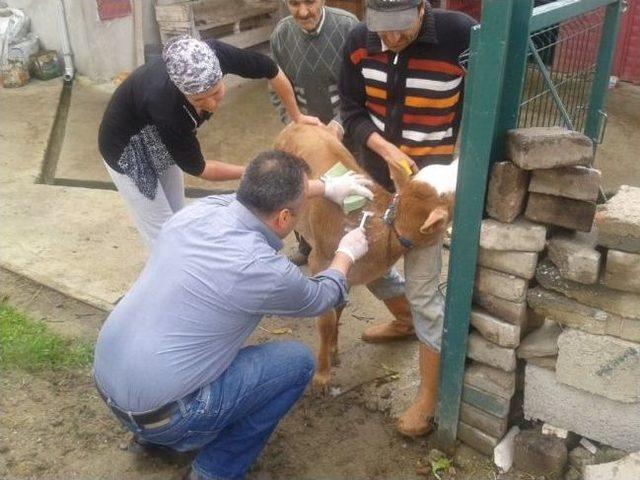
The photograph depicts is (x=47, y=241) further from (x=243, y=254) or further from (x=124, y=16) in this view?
(x=124, y=16)

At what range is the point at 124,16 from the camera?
776 cm

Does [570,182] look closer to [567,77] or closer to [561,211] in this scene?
[561,211]

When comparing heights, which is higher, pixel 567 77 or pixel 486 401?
pixel 567 77

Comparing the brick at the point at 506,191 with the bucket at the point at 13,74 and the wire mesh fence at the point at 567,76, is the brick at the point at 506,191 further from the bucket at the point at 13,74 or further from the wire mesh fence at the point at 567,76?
the bucket at the point at 13,74

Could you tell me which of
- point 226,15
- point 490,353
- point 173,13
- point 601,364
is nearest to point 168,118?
point 490,353

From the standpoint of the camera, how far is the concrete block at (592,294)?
95.5 inches

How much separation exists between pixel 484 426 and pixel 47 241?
11.3 feet

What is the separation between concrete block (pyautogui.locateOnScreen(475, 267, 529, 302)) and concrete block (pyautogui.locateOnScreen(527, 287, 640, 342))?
0.06m

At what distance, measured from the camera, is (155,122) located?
3256 mm

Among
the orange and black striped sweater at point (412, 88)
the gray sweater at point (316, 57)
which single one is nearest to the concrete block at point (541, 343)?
the orange and black striped sweater at point (412, 88)

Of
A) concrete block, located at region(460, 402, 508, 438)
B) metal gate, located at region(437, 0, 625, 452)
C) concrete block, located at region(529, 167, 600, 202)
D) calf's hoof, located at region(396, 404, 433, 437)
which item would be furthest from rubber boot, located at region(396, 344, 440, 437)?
concrete block, located at region(529, 167, 600, 202)

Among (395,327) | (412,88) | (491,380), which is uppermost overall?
(412,88)

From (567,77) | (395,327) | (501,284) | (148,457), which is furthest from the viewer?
(395,327)

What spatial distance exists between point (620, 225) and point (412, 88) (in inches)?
48.6
